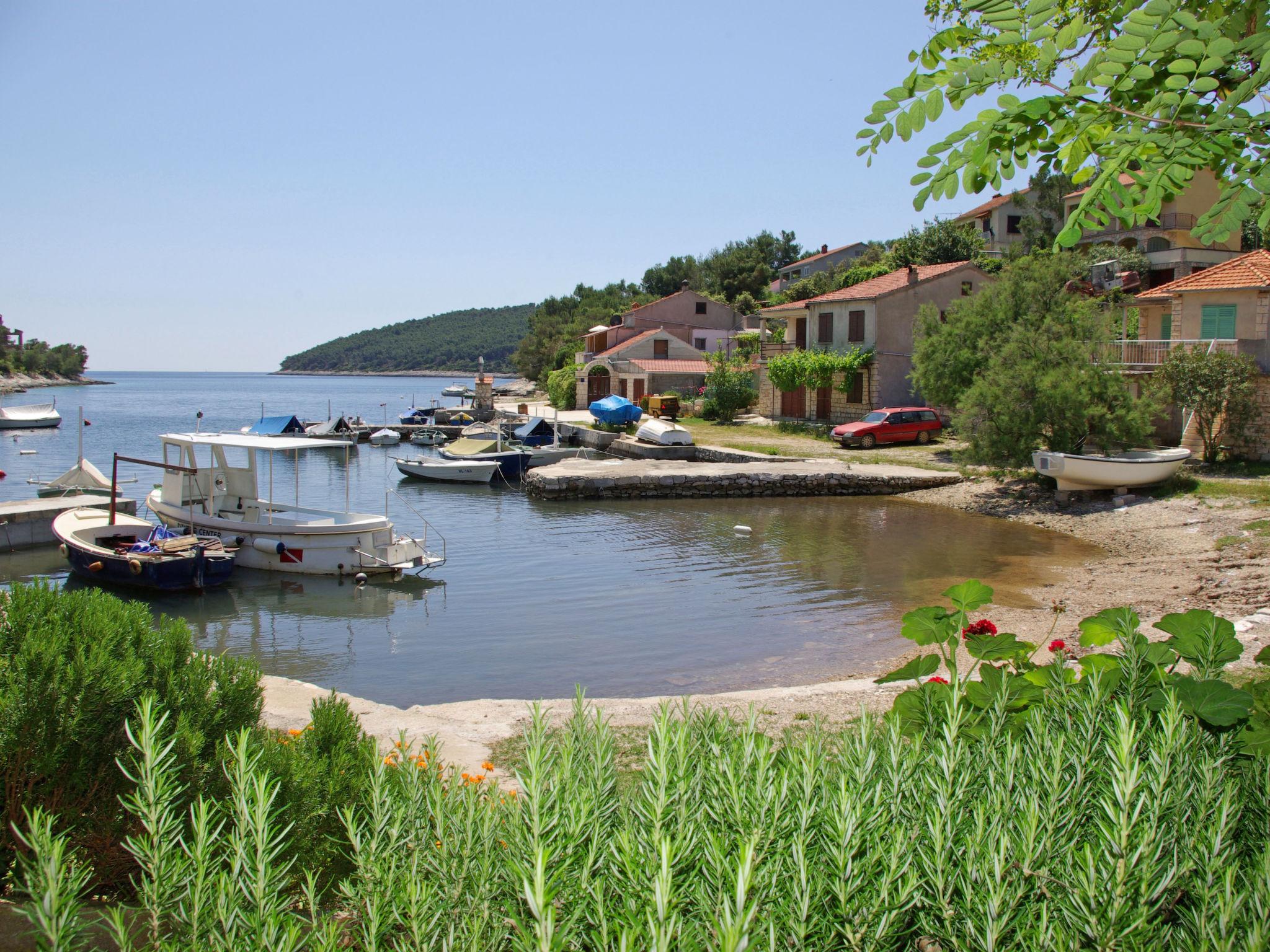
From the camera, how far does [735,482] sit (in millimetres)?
A: 33062

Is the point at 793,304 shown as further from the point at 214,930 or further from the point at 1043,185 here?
the point at 214,930

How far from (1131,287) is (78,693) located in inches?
1932

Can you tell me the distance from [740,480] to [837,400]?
13.5 metres

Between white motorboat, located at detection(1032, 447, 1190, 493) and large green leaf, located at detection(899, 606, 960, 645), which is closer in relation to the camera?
large green leaf, located at detection(899, 606, 960, 645)

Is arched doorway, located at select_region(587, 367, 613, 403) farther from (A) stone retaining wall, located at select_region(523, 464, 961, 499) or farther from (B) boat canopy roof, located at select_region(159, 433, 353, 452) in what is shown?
(B) boat canopy roof, located at select_region(159, 433, 353, 452)

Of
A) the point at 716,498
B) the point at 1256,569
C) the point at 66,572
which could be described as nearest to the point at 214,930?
the point at 1256,569

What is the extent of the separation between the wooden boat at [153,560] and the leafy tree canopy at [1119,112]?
60.4ft

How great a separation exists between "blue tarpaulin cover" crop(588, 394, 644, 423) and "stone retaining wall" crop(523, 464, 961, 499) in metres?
11.9

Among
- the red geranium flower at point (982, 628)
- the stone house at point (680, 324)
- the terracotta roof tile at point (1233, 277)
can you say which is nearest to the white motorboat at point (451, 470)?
the terracotta roof tile at point (1233, 277)

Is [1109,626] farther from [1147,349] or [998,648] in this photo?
[1147,349]

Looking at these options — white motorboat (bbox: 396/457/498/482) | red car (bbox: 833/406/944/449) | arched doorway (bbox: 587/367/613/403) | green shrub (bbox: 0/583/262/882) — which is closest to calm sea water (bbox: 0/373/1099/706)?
white motorboat (bbox: 396/457/498/482)

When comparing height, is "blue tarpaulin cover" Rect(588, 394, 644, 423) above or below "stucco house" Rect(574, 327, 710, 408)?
below

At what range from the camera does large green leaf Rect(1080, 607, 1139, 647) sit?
12.4ft

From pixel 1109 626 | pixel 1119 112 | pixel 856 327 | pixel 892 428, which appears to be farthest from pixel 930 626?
pixel 856 327
